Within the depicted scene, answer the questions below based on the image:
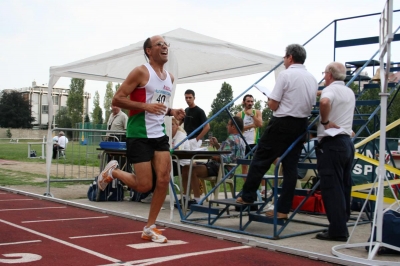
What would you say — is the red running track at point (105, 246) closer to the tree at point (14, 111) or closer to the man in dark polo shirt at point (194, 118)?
the man in dark polo shirt at point (194, 118)

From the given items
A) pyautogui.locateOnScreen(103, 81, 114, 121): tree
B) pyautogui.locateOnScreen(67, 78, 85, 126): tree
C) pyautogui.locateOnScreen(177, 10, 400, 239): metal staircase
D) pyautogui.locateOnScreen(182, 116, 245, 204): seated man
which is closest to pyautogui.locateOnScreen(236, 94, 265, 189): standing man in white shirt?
pyautogui.locateOnScreen(182, 116, 245, 204): seated man

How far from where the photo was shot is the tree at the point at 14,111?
351ft

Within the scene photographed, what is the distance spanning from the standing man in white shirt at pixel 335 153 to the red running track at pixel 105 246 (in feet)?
3.02

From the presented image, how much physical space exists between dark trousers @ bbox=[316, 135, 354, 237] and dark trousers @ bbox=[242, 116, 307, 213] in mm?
313

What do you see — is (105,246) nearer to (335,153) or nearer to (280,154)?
(280,154)

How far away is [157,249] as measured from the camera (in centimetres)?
479

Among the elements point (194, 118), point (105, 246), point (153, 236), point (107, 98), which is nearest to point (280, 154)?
point (153, 236)

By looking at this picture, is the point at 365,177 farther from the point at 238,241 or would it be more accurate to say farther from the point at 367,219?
the point at 238,241

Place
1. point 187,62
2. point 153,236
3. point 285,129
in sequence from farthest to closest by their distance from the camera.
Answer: point 187,62 → point 285,129 → point 153,236

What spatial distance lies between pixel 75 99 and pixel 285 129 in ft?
328

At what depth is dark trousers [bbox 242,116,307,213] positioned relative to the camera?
5.55 metres

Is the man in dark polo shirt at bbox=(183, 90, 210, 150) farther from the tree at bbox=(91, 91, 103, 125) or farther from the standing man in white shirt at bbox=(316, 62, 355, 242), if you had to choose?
the tree at bbox=(91, 91, 103, 125)

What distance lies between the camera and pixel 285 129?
5.53 metres

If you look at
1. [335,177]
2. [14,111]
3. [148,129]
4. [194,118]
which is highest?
[14,111]
